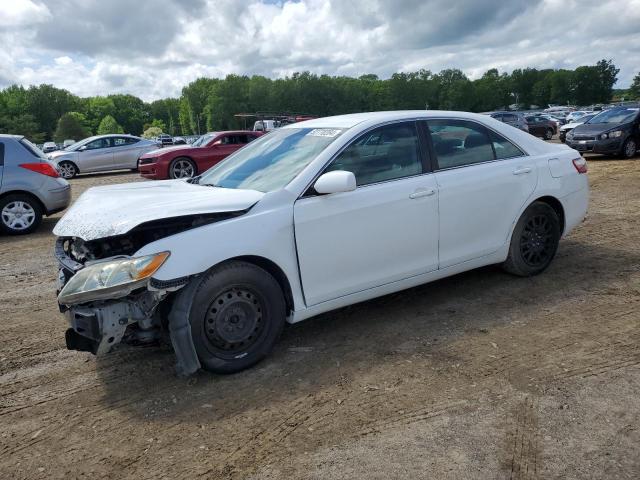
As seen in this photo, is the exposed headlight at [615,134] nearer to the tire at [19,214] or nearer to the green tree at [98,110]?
the tire at [19,214]

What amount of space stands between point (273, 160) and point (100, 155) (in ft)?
56.7

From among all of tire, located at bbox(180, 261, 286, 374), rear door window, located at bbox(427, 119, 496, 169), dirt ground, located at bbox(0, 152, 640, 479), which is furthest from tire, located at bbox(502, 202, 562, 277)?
tire, located at bbox(180, 261, 286, 374)

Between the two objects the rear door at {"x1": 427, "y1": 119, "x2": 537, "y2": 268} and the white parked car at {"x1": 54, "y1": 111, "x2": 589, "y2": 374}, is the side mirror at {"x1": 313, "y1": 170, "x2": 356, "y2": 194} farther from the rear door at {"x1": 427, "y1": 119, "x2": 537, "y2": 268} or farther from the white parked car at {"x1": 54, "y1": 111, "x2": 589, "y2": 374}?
the rear door at {"x1": 427, "y1": 119, "x2": 537, "y2": 268}

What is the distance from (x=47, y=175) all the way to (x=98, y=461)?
7.47 m

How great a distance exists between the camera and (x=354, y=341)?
407 cm

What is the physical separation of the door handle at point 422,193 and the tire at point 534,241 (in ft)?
3.67

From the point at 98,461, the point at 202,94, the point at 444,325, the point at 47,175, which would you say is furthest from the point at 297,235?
the point at 202,94

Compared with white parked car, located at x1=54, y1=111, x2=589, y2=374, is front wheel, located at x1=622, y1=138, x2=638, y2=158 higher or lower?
lower

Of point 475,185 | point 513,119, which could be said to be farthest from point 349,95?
point 475,185

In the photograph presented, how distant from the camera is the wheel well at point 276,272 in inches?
142

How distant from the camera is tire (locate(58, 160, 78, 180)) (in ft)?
62.6

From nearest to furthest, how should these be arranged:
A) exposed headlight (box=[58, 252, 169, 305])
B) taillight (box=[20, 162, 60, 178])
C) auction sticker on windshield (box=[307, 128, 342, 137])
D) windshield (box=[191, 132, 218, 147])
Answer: exposed headlight (box=[58, 252, 169, 305])
auction sticker on windshield (box=[307, 128, 342, 137])
taillight (box=[20, 162, 60, 178])
windshield (box=[191, 132, 218, 147])

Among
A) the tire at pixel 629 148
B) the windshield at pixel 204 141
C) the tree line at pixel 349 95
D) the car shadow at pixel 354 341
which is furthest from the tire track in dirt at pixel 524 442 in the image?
the tree line at pixel 349 95

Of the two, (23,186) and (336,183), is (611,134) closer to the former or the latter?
(336,183)
